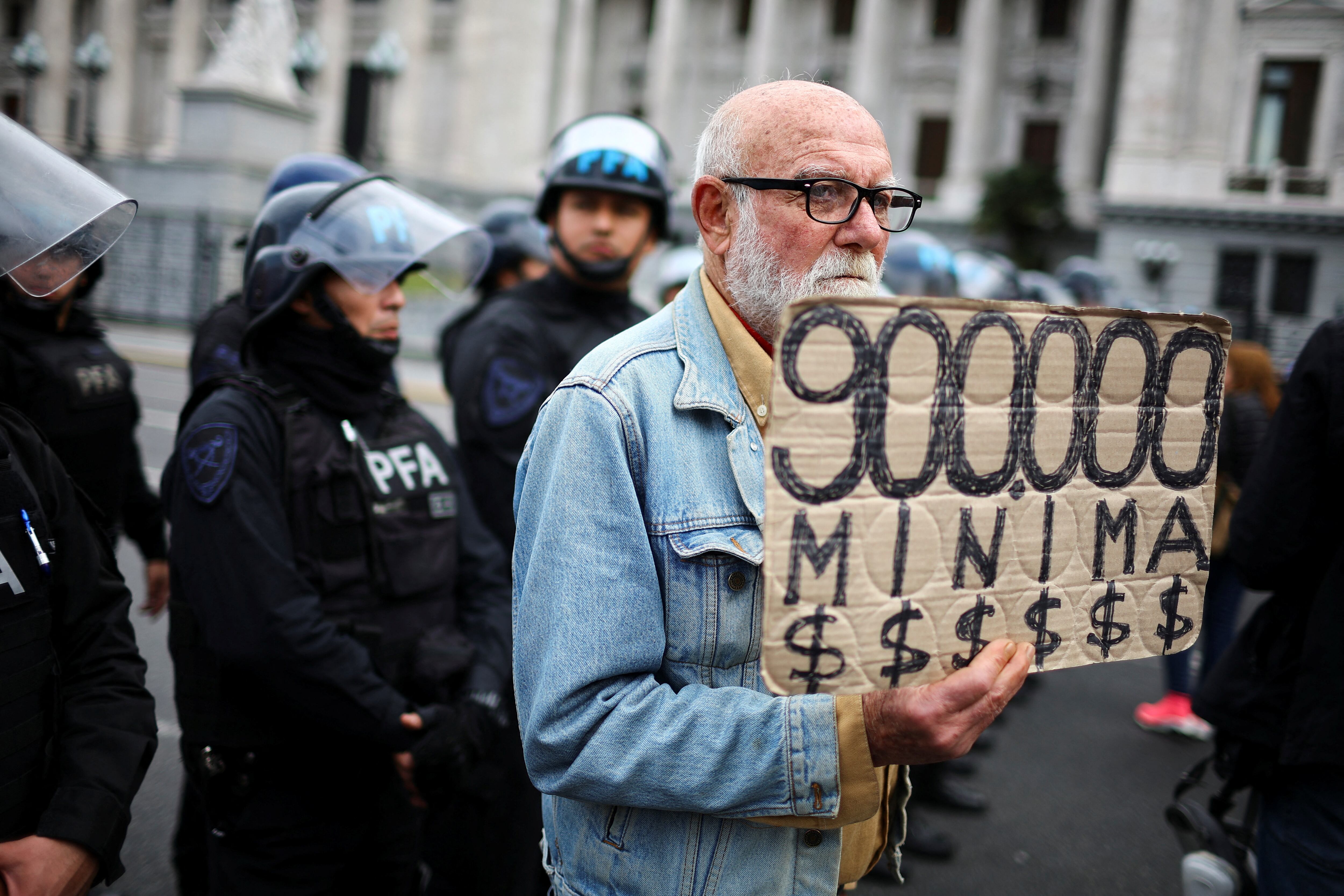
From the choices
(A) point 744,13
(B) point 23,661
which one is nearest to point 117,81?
(A) point 744,13

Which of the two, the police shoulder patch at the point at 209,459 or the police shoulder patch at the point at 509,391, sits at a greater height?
the police shoulder patch at the point at 509,391

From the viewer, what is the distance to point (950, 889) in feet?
12.4

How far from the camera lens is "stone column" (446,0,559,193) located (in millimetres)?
42406

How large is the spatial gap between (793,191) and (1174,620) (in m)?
0.80

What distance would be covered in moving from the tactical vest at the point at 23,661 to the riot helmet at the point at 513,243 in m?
2.93

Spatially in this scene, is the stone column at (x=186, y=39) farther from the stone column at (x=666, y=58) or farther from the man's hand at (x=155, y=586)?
the man's hand at (x=155, y=586)

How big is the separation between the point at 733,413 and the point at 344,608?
1.15 metres

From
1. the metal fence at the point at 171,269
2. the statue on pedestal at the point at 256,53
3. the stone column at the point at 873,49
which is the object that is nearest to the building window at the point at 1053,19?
the stone column at the point at 873,49

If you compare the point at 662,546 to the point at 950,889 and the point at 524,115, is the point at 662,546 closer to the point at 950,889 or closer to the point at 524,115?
the point at 950,889

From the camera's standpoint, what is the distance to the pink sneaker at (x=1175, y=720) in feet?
17.7

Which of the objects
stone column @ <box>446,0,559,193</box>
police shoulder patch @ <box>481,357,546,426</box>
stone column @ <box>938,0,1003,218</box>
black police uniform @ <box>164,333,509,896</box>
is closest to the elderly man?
black police uniform @ <box>164,333,509,896</box>

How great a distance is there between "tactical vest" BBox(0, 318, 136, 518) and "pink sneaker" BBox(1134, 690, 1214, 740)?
16.1 feet

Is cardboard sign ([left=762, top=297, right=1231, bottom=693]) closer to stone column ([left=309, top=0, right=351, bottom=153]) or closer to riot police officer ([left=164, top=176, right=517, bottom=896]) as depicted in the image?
riot police officer ([left=164, top=176, right=517, bottom=896])

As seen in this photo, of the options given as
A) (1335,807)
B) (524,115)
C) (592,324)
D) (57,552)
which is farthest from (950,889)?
(524,115)
